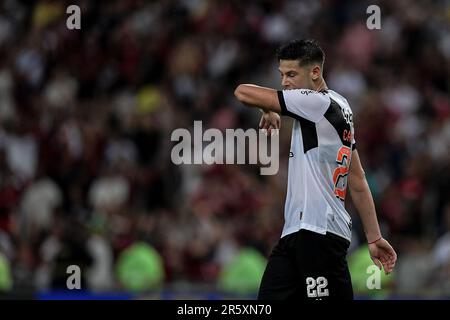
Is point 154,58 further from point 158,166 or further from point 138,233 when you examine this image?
point 138,233

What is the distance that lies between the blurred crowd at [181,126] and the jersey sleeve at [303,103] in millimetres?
5350

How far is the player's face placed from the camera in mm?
7477

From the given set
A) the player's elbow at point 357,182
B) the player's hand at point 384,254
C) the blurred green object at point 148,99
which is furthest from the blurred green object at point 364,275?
the blurred green object at point 148,99

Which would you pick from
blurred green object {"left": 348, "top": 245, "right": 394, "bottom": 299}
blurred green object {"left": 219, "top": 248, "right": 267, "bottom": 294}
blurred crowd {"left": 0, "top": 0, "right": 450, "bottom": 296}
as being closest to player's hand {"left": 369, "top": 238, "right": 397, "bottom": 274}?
blurred green object {"left": 348, "top": 245, "right": 394, "bottom": 299}

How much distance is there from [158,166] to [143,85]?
7.01ft

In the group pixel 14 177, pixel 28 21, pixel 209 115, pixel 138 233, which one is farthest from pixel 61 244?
pixel 28 21

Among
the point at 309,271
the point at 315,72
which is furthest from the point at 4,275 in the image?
the point at 315,72

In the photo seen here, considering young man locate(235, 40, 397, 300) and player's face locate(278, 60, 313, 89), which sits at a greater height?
player's face locate(278, 60, 313, 89)

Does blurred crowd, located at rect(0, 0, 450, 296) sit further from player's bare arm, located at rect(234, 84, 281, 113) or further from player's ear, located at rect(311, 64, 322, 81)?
player's bare arm, located at rect(234, 84, 281, 113)

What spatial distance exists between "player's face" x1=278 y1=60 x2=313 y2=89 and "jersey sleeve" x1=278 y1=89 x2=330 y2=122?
0.39 feet
